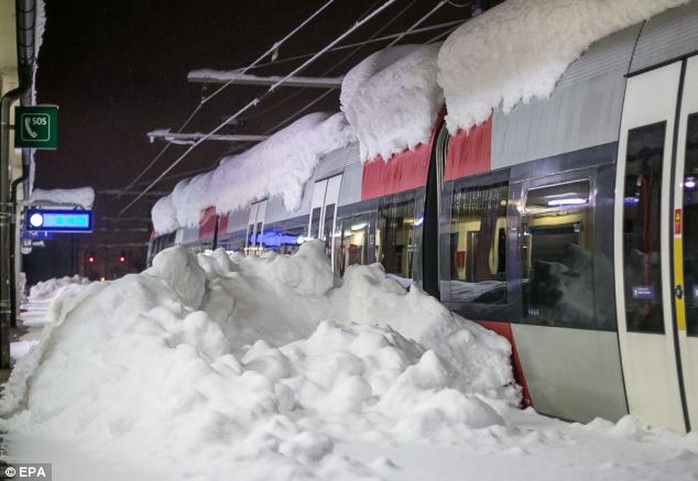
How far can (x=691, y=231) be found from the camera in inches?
257

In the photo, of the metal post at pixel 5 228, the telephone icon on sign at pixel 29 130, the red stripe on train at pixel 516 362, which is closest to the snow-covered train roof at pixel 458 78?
the red stripe on train at pixel 516 362

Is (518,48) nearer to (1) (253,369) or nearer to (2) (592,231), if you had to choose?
(2) (592,231)

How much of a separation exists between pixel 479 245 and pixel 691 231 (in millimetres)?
3211

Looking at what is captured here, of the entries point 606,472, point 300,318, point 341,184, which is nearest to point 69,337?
point 300,318

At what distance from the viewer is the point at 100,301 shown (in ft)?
28.9

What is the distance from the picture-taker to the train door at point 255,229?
19.8 metres

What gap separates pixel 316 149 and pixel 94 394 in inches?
374

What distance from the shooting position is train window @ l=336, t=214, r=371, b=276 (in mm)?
13373

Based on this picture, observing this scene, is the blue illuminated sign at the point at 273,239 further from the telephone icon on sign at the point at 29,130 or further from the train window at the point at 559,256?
the train window at the point at 559,256

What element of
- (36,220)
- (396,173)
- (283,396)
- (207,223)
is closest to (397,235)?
(396,173)

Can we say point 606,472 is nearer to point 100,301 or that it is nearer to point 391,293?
point 391,293

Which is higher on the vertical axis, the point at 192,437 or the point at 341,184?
the point at 341,184

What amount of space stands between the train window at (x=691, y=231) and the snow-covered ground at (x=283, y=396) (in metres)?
0.92

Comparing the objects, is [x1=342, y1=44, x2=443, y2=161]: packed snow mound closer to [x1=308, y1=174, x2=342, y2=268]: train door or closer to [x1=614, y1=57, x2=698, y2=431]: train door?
[x1=308, y1=174, x2=342, y2=268]: train door
